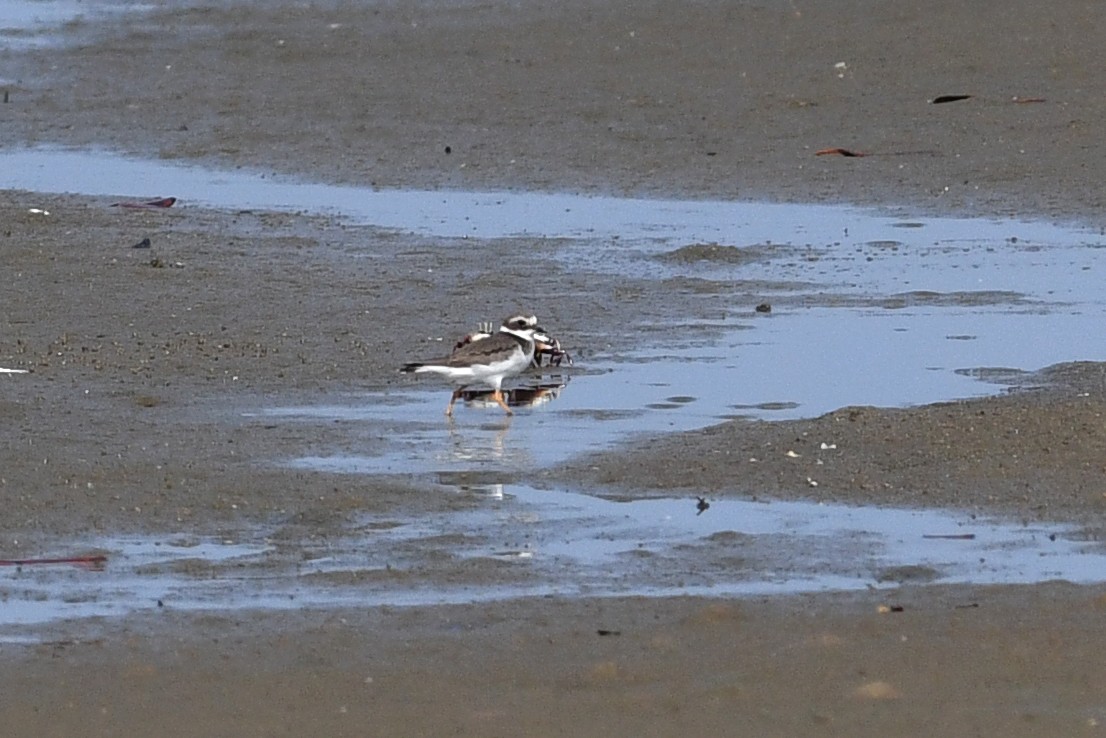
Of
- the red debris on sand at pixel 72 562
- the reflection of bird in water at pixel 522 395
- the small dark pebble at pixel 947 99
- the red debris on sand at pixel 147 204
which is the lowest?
the reflection of bird in water at pixel 522 395

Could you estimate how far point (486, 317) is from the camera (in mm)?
A: 12031

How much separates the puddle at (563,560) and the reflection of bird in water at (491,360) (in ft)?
6.49

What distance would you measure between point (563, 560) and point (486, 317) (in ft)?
15.7

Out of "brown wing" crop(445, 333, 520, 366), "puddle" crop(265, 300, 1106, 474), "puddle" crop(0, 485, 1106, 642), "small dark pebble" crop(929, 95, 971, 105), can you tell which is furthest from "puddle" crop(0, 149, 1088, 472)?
"small dark pebble" crop(929, 95, 971, 105)

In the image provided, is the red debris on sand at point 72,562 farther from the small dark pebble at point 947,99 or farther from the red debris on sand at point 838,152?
the small dark pebble at point 947,99

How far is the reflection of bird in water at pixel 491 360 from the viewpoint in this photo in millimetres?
10008

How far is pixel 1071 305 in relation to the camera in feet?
38.9

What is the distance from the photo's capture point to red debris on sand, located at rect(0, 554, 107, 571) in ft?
24.1

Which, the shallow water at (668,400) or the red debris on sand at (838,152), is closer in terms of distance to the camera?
the shallow water at (668,400)

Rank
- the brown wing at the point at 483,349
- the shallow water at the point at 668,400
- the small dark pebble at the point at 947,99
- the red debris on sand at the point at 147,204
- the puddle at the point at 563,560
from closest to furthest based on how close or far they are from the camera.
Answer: the puddle at the point at 563,560 → the shallow water at the point at 668,400 → the brown wing at the point at 483,349 → the red debris on sand at the point at 147,204 → the small dark pebble at the point at 947,99

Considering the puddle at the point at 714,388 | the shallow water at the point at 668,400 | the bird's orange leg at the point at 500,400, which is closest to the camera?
the shallow water at the point at 668,400

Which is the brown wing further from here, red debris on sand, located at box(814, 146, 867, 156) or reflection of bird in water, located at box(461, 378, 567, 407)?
red debris on sand, located at box(814, 146, 867, 156)

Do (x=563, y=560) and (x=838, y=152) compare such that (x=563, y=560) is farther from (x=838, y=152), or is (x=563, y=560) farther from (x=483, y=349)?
(x=838, y=152)

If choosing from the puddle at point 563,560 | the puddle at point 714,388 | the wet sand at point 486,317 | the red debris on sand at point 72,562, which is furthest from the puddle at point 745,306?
the red debris on sand at point 72,562
